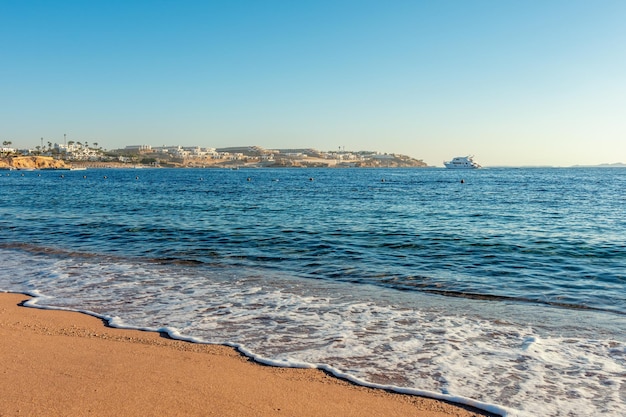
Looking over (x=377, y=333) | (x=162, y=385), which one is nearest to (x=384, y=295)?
(x=377, y=333)

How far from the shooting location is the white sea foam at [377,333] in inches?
230

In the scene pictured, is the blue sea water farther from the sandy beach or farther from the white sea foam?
the sandy beach

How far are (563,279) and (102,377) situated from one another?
11674 millimetres

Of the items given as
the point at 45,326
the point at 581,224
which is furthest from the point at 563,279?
the point at 581,224

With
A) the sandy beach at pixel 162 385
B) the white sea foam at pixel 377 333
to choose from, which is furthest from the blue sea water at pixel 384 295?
the sandy beach at pixel 162 385

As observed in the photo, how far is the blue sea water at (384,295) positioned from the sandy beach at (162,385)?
42cm

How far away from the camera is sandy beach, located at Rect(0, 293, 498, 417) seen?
5.05 meters

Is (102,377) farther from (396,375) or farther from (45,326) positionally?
(396,375)

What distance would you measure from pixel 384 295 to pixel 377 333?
9.48 ft

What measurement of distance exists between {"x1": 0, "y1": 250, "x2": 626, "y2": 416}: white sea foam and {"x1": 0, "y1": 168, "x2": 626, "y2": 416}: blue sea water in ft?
0.12

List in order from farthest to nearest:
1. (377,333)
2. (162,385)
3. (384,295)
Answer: (384,295) < (377,333) < (162,385)

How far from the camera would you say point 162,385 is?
5.60 meters

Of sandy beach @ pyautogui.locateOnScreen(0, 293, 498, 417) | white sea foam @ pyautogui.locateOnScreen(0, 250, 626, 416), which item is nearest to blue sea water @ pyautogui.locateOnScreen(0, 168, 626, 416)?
white sea foam @ pyautogui.locateOnScreen(0, 250, 626, 416)

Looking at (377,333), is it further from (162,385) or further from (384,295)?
(162,385)
